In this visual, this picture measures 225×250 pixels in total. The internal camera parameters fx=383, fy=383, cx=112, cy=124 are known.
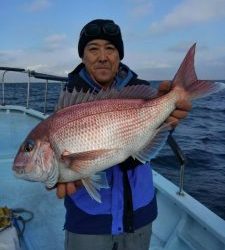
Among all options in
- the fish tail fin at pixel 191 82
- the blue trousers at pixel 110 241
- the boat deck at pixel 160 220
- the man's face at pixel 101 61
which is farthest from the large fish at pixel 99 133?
the boat deck at pixel 160 220

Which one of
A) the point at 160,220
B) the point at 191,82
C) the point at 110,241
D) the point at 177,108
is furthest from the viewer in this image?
the point at 160,220

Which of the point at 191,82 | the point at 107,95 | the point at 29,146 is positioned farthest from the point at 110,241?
the point at 191,82

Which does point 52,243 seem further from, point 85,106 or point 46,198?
point 85,106

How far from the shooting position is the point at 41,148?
2.40m

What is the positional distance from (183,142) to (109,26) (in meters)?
11.1

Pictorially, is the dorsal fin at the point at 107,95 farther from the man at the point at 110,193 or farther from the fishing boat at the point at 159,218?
the fishing boat at the point at 159,218

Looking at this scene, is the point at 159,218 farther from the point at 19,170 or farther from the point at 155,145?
the point at 19,170

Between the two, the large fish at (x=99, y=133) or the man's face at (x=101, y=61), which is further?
the man's face at (x=101, y=61)

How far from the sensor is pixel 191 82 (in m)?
2.55

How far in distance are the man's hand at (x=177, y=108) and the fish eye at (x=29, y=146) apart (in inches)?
37.2

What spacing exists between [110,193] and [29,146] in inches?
26.9

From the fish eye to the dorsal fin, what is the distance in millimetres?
300

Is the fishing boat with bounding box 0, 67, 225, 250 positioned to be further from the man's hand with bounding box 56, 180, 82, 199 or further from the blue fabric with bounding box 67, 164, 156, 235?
the man's hand with bounding box 56, 180, 82, 199

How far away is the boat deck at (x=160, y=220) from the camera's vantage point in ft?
13.2
